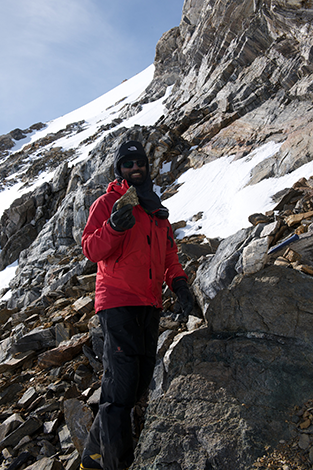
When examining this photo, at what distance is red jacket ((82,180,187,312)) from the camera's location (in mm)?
3059

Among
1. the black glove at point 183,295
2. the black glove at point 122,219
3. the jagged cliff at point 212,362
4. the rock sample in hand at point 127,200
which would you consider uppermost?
the rock sample in hand at point 127,200

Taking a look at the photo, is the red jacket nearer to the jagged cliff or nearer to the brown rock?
the jagged cliff

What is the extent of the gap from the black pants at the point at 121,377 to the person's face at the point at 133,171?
1885mm

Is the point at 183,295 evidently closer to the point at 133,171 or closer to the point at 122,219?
the point at 122,219

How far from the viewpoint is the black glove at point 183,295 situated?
12.3 feet

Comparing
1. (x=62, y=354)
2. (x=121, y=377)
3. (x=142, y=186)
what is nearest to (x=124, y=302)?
(x=121, y=377)

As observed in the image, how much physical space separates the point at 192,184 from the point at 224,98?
10.7 m

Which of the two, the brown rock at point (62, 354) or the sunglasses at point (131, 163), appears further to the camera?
the brown rock at point (62, 354)

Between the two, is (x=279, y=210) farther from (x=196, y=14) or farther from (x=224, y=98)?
(x=196, y=14)

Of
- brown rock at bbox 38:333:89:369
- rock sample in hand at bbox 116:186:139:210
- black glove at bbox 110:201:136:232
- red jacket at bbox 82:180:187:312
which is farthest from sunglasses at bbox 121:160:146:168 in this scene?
brown rock at bbox 38:333:89:369

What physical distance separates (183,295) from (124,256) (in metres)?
1.20

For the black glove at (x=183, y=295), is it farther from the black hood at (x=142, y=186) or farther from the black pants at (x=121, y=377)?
the black hood at (x=142, y=186)

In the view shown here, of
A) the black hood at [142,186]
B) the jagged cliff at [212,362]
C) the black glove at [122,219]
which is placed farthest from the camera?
the black hood at [142,186]

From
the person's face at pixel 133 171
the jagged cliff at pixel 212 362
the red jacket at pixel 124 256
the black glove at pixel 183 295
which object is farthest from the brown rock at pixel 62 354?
the person's face at pixel 133 171
